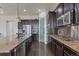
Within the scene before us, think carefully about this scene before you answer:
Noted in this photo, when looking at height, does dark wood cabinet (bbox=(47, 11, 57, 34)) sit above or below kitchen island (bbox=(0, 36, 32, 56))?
above

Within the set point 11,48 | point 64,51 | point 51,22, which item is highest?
point 51,22

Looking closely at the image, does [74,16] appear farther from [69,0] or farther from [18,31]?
[18,31]

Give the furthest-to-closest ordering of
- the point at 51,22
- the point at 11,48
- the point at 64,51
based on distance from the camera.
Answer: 1. the point at 51,22
2. the point at 64,51
3. the point at 11,48

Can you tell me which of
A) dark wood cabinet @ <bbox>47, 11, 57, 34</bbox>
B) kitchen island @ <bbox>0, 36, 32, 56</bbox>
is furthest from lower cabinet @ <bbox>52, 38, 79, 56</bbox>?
dark wood cabinet @ <bbox>47, 11, 57, 34</bbox>

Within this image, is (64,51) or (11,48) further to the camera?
(64,51)

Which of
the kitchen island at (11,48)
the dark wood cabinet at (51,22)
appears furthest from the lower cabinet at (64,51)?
the dark wood cabinet at (51,22)

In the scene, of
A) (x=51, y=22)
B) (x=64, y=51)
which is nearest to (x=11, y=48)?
(x=64, y=51)

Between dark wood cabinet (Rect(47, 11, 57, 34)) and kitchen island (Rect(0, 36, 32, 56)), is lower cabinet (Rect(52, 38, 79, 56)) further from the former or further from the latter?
dark wood cabinet (Rect(47, 11, 57, 34))

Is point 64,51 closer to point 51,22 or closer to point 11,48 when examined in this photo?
point 11,48

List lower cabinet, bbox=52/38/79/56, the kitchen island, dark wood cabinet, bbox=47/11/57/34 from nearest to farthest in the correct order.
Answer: the kitchen island → lower cabinet, bbox=52/38/79/56 → dark wood cabinet, bbox=47/11/57/34

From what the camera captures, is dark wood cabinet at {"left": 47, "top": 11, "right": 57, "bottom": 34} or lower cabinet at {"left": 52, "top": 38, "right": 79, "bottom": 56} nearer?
lower cabinet at {"left": 52, "top": 38, "right": 79, "bottom": 56}

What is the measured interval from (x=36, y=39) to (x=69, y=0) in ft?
14.7

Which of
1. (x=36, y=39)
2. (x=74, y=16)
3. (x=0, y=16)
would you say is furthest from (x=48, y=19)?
(x=74, y=16)

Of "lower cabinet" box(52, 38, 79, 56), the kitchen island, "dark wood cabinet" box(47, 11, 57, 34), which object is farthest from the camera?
"dark wood cabinet" box(47, 11, 57, 34)
